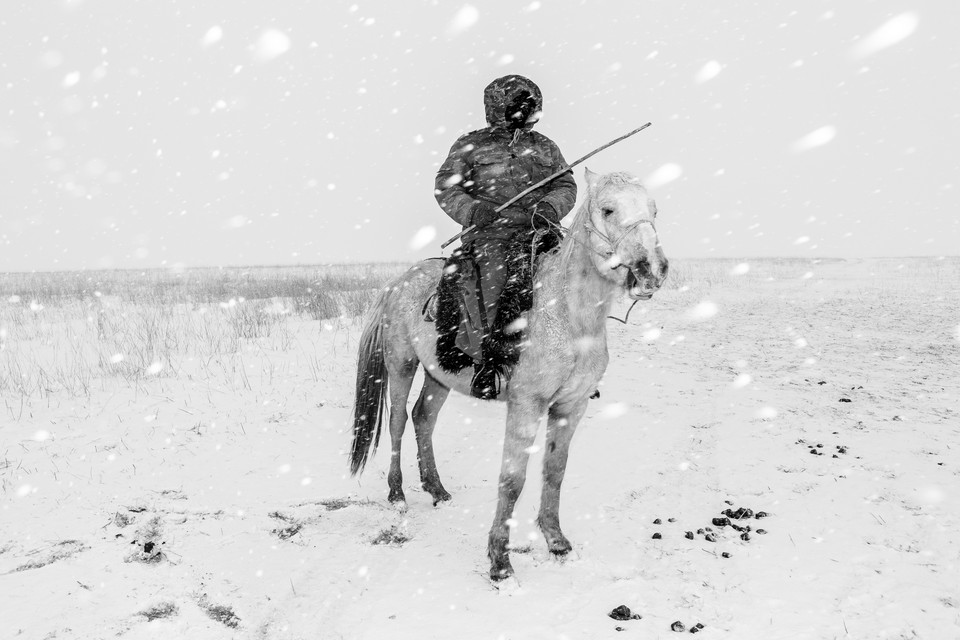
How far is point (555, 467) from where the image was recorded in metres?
3.98

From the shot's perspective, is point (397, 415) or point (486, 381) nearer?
point (486, 381)

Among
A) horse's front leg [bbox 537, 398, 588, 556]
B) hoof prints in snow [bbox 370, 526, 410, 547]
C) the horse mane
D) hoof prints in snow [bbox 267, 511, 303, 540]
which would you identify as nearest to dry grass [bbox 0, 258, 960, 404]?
hoof prints in snow [bbox 267, 511, 303, 540]

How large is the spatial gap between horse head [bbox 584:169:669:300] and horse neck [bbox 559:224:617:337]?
4.3 inches

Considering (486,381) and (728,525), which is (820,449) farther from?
(486,381)

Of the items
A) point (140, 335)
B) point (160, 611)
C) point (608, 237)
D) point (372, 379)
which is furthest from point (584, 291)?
point (140, 335)

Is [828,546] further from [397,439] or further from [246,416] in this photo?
[246,416]

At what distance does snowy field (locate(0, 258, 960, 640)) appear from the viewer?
3199mm

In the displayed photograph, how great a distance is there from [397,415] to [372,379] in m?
0.49

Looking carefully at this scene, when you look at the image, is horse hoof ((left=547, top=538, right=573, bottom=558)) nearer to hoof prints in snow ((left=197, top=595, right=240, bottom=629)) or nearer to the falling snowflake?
hoof prints in snow ((left=197, top=595, right=240, bottom=629))

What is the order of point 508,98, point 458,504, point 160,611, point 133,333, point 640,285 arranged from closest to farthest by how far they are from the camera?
1. point 640,285
2. point 160,611
3. point 508,98
4. point 458,504
5. point 133,333

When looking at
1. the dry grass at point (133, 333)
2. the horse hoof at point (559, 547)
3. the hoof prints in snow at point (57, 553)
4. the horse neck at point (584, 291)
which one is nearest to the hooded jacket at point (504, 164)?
the horse neck at point (584, 291)

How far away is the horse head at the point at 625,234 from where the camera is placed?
296cm

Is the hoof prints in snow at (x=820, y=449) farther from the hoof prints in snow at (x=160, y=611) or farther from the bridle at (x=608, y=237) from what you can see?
the hoof prints in snow at (x=160, y=611)

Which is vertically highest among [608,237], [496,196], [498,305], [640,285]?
[496,196]
